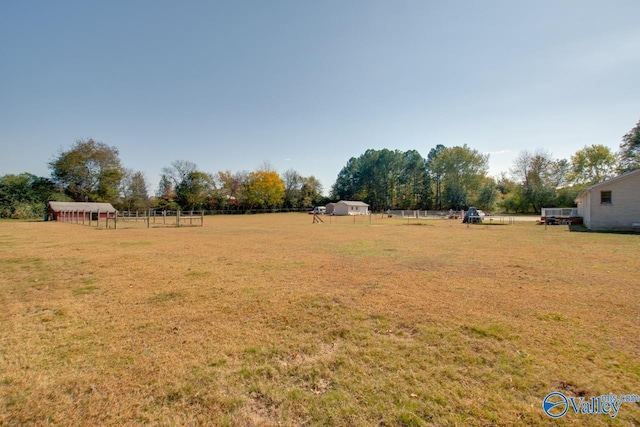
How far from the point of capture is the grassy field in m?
2.81

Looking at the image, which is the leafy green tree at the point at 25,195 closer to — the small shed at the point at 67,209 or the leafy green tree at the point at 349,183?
the small shed at the point at 67,209

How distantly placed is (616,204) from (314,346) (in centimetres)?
2923

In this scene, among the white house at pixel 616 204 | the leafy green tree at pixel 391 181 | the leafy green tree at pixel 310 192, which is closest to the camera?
the white house at pixel 616 204

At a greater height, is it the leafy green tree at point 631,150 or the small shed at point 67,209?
the leafy green tree at point 631,150

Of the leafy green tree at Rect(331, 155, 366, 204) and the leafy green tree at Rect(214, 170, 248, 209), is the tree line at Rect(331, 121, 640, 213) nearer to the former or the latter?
the leafy green tree at Rect(331, 155, 366, 204)

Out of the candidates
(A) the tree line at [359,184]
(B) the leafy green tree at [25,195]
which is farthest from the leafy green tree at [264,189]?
(B) the leafy green tree at [25,195]

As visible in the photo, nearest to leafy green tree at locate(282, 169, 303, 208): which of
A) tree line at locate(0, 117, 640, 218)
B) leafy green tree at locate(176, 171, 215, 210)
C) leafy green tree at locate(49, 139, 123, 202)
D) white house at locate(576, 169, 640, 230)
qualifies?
tree line at locate(0, 117, 640, 218)

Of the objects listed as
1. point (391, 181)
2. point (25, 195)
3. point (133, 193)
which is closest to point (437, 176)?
point (391, 181)

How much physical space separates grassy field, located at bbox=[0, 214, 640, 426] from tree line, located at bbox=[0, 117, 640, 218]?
57613 mm

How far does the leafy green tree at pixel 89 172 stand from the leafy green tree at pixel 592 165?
95.6 metres

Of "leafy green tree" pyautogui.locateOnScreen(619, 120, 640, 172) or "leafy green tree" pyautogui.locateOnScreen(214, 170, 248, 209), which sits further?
"leafy green tree" pyautogui.locateOnScreen(214, 170, 248, 209)

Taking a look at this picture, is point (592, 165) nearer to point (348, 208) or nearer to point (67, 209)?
point (348, 208)

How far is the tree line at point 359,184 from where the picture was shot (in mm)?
50356

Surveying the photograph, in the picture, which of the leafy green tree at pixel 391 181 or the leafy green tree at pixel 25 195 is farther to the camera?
the leafy green tree at pixel 391 181
